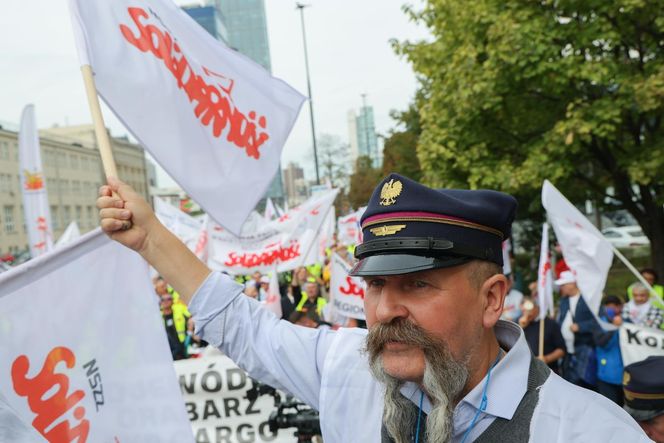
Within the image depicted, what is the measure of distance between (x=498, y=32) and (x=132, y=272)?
36.8 ft

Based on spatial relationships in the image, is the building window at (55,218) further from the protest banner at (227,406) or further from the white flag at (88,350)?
the white flag at (88,350)

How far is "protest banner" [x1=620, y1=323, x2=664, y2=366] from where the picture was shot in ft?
19.2

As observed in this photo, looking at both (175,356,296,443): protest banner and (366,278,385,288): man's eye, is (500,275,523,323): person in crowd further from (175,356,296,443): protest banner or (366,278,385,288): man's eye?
(366,278,385,288): man's eye

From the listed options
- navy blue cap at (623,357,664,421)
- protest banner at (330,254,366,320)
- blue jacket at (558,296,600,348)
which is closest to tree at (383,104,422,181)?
protest banner at (330,254,366,320)

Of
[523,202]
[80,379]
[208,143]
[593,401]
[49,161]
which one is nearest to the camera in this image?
[593,401]

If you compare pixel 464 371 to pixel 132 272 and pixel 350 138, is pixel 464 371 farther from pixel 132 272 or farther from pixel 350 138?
pixel 350 138

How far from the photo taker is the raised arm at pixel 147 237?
7.11ft

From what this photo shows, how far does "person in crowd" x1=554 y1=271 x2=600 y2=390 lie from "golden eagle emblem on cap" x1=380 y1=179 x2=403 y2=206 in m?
5.48

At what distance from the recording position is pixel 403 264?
1.76 metres

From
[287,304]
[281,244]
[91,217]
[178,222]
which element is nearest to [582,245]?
[287,304]

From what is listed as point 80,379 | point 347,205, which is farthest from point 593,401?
point 347,205

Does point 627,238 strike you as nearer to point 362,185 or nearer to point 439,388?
point 362,185

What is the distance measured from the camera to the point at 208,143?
327cm

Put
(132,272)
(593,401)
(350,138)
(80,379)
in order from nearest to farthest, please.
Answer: (593,401) → (80,379) → (132,272) → (350,138)
